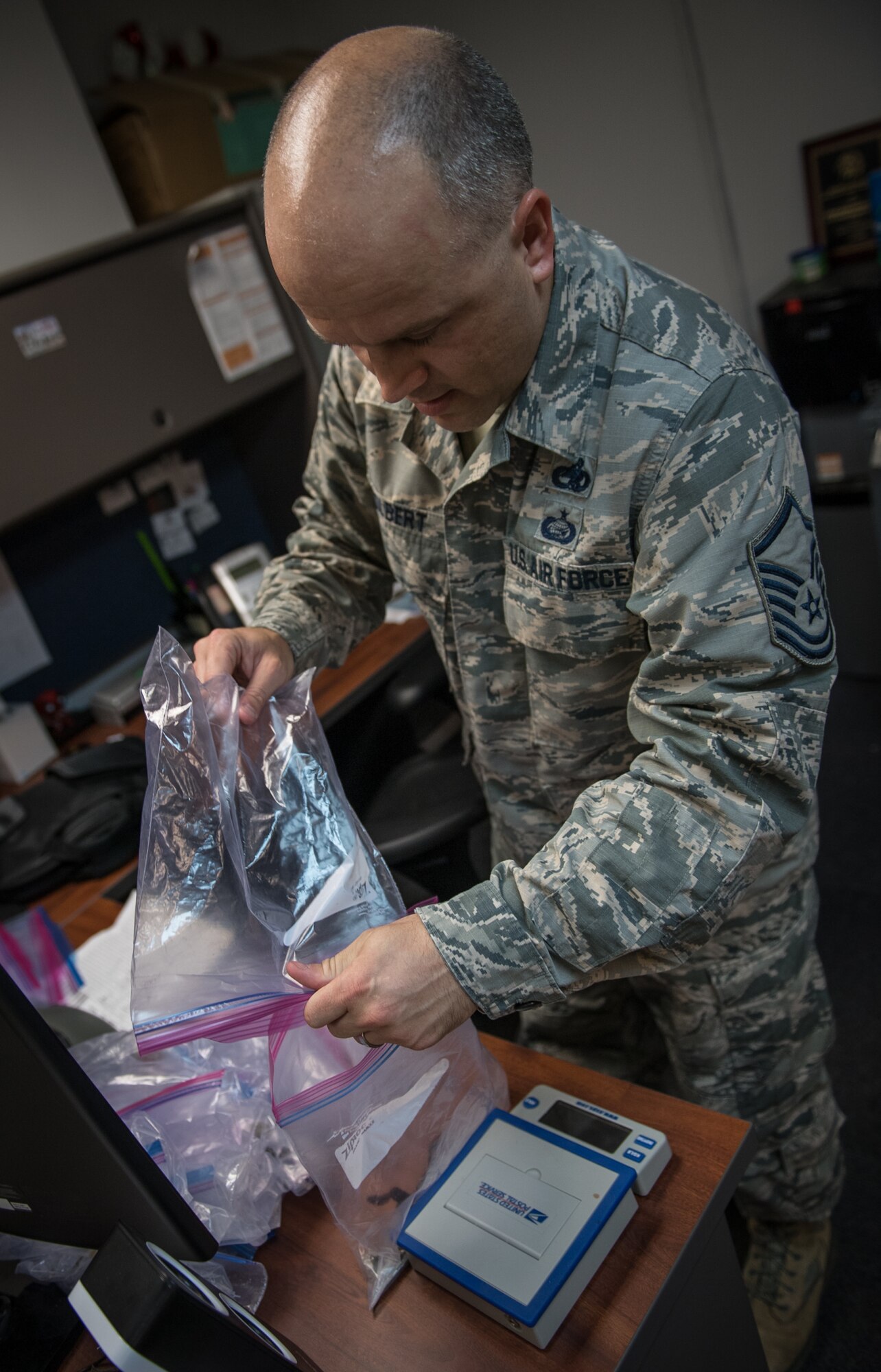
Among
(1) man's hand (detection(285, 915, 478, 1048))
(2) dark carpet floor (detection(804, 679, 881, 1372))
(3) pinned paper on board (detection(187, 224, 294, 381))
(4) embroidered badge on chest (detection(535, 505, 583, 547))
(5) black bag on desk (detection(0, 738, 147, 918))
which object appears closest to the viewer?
(1) man's hand (detection(285, 915, 478, 1048))

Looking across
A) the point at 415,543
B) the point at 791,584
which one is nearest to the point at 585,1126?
the point at 791,584

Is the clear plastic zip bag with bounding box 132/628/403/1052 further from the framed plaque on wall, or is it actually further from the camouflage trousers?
the framed plaque on wall

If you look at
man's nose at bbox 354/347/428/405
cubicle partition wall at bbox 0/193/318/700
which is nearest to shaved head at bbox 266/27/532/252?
man's nose at bbox 354/347/428/405

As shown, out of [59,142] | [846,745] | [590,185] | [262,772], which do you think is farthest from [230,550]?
[262,772]

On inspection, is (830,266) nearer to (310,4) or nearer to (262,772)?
(310,4)

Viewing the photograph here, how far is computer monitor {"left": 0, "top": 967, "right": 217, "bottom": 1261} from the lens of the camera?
618mm

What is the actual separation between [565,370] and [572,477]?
0.33 ft

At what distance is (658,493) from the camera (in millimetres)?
869

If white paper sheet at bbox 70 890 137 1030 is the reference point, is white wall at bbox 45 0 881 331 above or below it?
above

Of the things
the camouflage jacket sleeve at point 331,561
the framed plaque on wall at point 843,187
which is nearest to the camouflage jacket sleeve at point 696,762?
the camouflage jacket sleeve at point 331,561

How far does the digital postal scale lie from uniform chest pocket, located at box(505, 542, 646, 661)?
0.45 metres

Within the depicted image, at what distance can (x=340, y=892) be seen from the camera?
884 mm

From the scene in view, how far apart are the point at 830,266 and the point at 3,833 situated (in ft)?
8.45

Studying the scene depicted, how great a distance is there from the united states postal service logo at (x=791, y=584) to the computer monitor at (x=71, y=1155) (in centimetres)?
61
